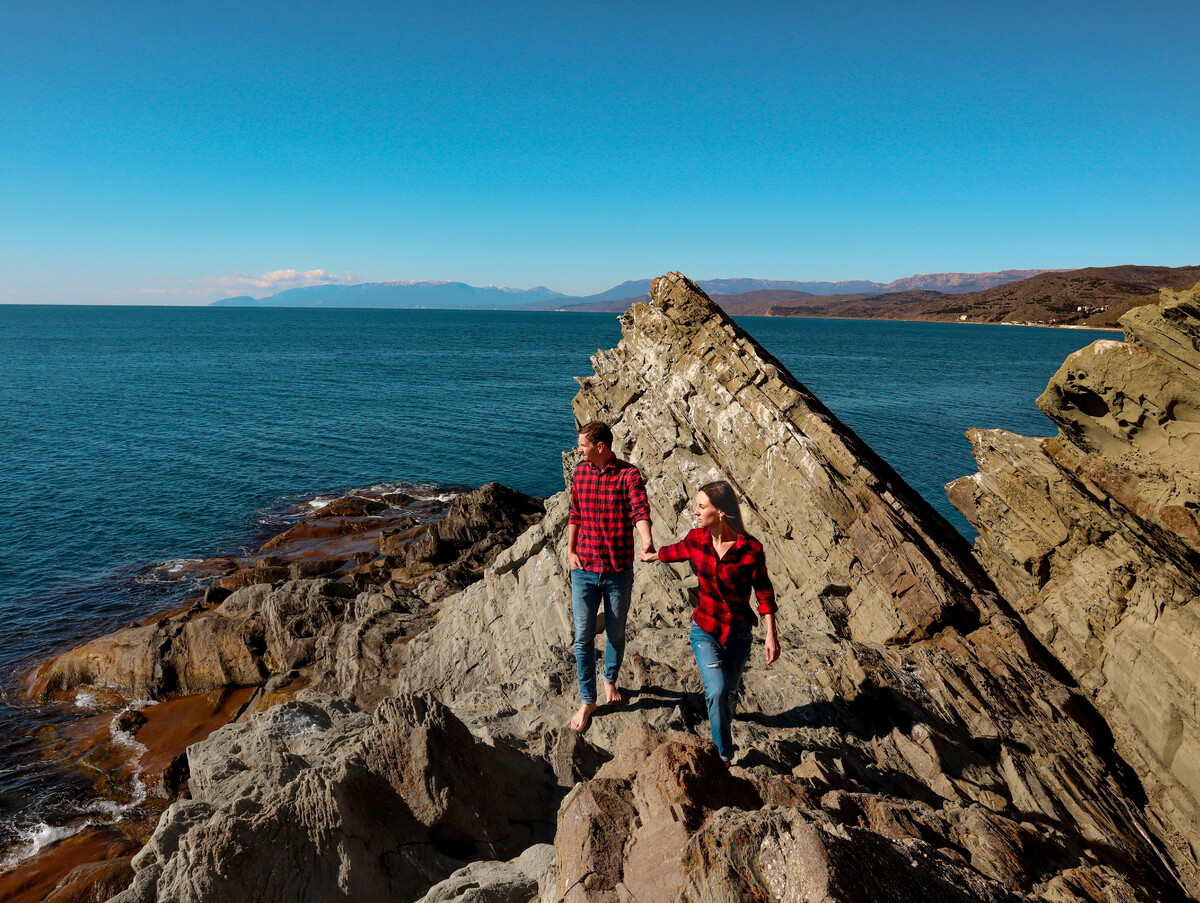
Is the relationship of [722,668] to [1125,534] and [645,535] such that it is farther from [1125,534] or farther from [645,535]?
[1125,534]

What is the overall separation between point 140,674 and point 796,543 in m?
20.2

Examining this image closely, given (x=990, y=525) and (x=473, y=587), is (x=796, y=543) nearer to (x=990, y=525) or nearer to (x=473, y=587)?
(x=990, y=525)

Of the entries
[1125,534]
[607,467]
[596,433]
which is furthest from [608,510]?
[1125,534]

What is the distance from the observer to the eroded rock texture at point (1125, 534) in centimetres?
894

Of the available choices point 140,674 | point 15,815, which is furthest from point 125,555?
point 15,815

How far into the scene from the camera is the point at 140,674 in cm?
1988

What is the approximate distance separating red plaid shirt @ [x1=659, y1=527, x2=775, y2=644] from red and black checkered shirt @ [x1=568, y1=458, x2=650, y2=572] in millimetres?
935

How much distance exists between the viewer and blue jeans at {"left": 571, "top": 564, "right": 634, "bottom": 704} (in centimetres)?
772

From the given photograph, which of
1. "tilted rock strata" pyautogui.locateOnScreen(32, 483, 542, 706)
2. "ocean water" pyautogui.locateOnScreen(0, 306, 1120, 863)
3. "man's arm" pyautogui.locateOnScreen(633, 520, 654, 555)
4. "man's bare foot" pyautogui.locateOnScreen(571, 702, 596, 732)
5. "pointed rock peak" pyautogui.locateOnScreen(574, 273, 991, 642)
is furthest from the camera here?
"ocean water" pyautogui.locateOnScreen(0, 306, 1120, 863)

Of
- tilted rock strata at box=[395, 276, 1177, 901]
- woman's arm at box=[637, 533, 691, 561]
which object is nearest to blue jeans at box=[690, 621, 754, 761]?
tilted rock strata at box=[395, 276, 1177, 901]

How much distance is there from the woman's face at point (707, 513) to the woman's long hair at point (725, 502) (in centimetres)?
4

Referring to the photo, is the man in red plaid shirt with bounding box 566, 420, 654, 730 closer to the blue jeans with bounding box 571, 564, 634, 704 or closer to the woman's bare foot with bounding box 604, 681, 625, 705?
the blue jeans with bounding box 571, 564, 634, 704

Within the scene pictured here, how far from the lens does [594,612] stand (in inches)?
313

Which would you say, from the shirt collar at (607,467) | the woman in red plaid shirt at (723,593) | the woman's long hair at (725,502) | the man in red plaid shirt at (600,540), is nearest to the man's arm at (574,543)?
the man in red plaid shirt at (600,540)
